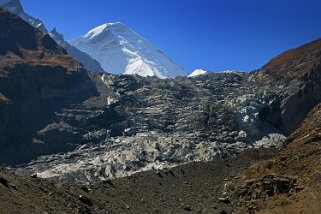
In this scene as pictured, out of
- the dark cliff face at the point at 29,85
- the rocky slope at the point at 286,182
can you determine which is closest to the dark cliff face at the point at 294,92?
the dark cliff face at the point at 29,85

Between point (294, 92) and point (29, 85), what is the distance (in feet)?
228

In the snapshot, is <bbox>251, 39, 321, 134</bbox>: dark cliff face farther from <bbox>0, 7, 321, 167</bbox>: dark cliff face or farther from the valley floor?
the valley floor

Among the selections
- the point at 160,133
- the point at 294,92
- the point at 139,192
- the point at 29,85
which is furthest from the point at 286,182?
the point at 29,85

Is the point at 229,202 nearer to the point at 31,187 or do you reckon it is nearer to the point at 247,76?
the point at 31,187

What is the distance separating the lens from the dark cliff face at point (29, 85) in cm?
12775

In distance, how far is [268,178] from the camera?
52875mm

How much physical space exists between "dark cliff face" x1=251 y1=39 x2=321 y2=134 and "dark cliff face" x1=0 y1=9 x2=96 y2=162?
169 feet

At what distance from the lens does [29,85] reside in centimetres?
14700

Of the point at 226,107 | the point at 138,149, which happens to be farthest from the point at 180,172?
the point at 226,107

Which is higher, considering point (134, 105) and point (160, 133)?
point (134, 105)

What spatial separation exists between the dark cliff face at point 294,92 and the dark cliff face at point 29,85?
51.6 m

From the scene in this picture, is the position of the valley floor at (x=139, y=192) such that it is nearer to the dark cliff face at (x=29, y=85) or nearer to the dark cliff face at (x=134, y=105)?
the dark cliff face at (x=134, y=105)

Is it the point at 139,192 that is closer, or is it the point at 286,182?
the point at 286,182

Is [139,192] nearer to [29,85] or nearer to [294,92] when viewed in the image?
[294,92]
